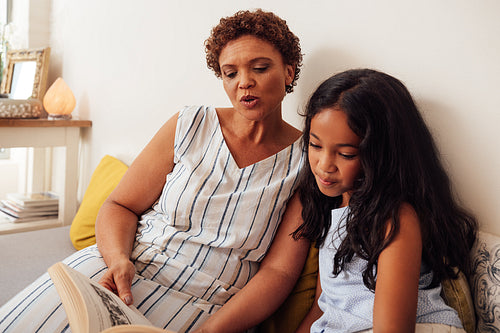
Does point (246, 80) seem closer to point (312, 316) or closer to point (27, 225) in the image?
point (312, 316)

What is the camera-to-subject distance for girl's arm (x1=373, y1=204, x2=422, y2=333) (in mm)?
752

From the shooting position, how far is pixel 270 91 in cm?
113

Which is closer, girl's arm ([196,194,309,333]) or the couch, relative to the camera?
the couch

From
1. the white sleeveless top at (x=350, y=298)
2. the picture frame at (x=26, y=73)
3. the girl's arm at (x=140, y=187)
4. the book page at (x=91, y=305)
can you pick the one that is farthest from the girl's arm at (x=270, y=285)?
the picture frame at (x=26, y=73)

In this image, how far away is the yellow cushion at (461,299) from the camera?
2.80 feet

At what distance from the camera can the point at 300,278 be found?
1.15 meters

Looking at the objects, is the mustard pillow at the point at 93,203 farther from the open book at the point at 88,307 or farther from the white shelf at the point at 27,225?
the open book at the point at 88,307

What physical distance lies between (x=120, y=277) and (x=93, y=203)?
0.90 metres

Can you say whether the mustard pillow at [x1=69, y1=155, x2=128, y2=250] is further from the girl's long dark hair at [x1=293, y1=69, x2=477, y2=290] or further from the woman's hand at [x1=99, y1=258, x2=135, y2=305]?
the girl's long dark hair at [x1=293, y1=69, x2=477, y2=290]

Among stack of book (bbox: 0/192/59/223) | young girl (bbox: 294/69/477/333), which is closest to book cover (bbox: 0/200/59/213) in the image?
stack of book (bbox: 0/192/59/223)

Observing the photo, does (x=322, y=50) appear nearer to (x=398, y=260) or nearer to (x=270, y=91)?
(x=270, y=91)

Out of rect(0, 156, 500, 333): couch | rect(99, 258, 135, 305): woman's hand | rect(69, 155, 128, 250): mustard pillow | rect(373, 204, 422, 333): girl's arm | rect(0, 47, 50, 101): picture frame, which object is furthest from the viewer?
rect(0, 47, 50, 101): picture frame

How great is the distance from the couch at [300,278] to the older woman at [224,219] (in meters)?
0.05

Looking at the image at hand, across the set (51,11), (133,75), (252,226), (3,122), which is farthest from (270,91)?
(51,11)
